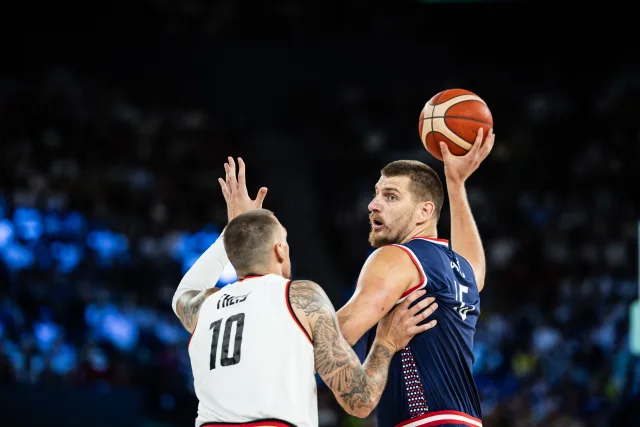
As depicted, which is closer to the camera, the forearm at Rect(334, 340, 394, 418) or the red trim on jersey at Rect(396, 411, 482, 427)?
the forearm at Rect(334, 340, 394, 418)

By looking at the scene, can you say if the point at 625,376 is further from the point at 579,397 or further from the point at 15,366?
the point at 15,366

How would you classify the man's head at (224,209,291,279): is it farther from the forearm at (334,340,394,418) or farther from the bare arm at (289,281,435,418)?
the forearm at (334,340,394,418)

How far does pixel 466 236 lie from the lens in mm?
5695

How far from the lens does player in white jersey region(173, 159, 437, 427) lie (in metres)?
4.12

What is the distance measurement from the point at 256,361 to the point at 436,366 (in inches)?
41.6

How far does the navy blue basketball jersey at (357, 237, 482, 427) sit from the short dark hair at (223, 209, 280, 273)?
2.49ft

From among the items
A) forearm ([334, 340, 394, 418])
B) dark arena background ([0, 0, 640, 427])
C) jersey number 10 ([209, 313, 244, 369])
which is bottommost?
forearm ([334, 340, 394, 418])

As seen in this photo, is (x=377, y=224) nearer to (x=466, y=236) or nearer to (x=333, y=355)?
(x=466, y=236)

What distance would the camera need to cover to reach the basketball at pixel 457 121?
525cm

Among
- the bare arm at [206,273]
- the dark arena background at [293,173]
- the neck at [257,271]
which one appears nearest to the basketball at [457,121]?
the bare arm at [206,273]

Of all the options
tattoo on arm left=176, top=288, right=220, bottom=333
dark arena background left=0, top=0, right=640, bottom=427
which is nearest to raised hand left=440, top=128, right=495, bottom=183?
tattoo on arm left=176, top=288, right=220, bottom=333

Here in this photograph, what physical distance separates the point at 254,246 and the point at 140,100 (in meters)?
16.0

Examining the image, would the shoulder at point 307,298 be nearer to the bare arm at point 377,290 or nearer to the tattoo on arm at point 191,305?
the bare arm at point 377,290

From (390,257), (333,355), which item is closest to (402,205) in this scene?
(390,257)
